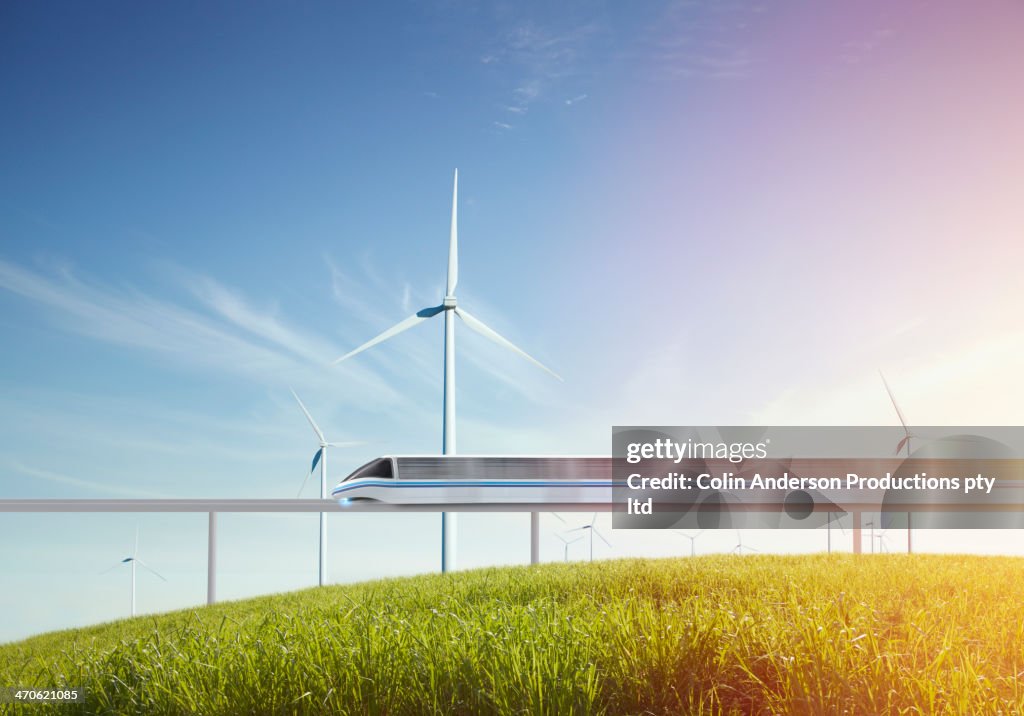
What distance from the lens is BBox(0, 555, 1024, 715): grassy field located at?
5.43 metres

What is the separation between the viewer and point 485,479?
63.2 ft

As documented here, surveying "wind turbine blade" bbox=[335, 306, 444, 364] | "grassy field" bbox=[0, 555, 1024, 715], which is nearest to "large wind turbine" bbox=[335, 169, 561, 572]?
"wind turbine blade" bbox=[335, 306, 444, 364]

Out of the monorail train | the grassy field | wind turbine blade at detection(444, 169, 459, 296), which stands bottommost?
the grassy field

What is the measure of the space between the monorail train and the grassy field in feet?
31.1

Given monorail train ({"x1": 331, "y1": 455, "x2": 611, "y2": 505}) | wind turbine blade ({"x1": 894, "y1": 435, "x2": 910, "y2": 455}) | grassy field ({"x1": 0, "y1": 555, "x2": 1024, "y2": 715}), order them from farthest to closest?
wind turbine blade ({"x1": 894, "y1": 435, "x2": 910, "y2": 455})
monorail train ({"x1": 331, "y1": 455, "x2": 611, "y2": 505})
grassy field ({"x1": 0, "y1": 555, "x2": 1024, "y2": 715})

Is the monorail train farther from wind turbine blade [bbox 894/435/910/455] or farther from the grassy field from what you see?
the grassy field

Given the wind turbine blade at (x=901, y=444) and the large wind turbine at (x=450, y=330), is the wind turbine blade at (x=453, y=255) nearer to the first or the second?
the large wind turbine at (x=450, y=330)

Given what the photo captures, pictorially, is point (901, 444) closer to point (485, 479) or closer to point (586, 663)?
point (485, 479)

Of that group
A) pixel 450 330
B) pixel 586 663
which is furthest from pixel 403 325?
pixel 586 663

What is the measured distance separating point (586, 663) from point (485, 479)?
13502mm

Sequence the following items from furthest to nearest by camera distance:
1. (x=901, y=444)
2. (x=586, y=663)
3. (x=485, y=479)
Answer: (x=901, y=444) → (x=485, y=479) → (x=586, y=663)

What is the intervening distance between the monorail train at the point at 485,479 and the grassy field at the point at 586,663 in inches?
373

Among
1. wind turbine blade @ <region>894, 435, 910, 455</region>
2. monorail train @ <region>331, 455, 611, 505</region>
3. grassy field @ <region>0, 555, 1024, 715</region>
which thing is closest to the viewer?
grassy field @ <region>0, 555, 1024, 715</region>

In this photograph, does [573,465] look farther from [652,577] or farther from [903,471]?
[652,577]
